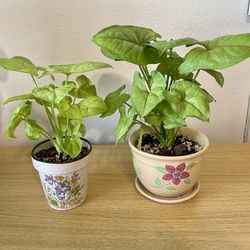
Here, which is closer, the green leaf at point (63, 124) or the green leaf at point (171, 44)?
the green leaf at point (171, 44)

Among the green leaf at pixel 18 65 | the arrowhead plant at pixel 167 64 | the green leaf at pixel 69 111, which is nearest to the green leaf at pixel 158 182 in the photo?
the arrowhead plant at pixel 167 64

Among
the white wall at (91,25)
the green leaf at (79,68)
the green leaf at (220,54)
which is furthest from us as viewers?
the white wall at (91,25)

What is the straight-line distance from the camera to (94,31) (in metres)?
0.85

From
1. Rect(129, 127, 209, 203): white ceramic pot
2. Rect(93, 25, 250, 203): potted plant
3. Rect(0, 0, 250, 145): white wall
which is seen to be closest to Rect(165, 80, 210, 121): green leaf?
Rect(93, 25, 250, 203): potted plant

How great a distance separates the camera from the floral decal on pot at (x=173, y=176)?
638 millimetres

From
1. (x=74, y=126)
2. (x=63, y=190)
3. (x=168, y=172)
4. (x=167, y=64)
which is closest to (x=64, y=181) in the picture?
(x=63, y=190)

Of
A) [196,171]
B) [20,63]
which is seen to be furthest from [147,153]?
[20,63]

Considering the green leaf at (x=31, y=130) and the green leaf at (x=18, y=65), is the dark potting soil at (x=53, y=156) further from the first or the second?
the green leaf at (x=18, y=65)

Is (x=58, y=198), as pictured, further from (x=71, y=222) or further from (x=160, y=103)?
(x=160, y=103)

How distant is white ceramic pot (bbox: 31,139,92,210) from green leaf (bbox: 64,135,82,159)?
2 centimetres

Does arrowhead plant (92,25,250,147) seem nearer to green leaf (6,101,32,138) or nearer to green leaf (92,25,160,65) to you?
green leaf (92,25,160,65)

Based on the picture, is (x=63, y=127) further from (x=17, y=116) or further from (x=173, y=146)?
(x=173, y=146)

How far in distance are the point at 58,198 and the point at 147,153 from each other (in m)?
0.23

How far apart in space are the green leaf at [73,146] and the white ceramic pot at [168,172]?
134 mm
